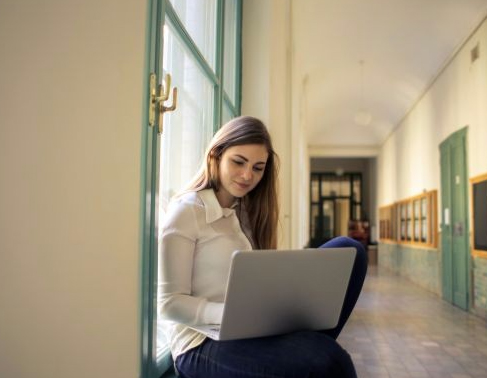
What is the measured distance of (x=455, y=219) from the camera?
300 inches

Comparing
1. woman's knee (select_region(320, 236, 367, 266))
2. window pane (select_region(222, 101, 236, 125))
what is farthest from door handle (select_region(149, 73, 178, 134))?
window pane (select_region(222, 101, 236, 125))

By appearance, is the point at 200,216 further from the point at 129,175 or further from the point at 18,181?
A: the point at 18,181

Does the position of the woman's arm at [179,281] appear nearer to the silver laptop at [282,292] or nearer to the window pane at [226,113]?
the silver laptop at [282,292]

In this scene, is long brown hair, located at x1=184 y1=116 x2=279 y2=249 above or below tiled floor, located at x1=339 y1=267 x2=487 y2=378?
above

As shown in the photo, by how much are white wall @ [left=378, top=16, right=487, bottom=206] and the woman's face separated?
5.34 meters

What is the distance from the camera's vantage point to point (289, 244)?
17.6 ft

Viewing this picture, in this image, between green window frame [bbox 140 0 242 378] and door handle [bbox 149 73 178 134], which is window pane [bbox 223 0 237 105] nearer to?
green window frame [bbox 140 0 242 378]

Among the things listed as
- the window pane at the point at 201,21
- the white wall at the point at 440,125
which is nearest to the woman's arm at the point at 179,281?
the window pane at the point at 201,21

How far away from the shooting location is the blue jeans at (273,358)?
1.22m

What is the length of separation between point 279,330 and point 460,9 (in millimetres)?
6456

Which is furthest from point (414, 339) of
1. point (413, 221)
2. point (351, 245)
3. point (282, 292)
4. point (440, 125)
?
point (413, 221)

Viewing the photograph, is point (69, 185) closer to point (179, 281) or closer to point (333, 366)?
point (179, 281)

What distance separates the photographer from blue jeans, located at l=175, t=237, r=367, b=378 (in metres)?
1.22

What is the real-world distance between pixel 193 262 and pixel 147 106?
0.48m
